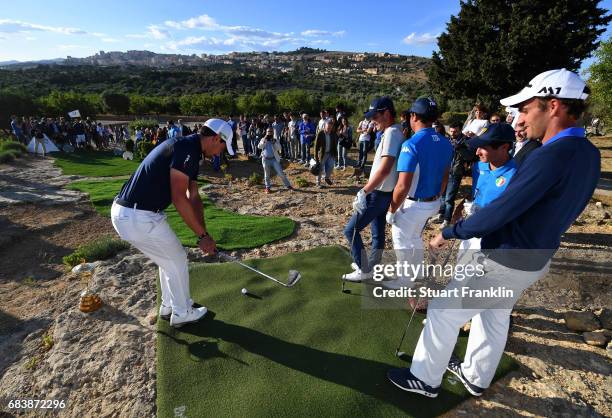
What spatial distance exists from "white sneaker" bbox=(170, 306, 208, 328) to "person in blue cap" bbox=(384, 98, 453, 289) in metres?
2.48

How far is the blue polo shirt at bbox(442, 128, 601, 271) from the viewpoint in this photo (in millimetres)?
2037

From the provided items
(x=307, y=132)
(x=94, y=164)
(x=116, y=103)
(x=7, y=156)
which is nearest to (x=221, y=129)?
(x=307, y=132)

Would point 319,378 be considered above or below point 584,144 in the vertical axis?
below

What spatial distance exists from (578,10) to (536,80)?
2321 centimetres

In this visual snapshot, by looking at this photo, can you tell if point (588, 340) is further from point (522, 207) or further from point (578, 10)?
point (578, 10)

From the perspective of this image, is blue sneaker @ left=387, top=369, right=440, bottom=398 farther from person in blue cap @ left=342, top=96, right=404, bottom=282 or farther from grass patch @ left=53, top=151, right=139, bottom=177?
grass patch @ left=53, top=151, right=139, bottom=177

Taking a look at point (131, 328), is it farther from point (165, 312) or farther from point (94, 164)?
point (94, 164)

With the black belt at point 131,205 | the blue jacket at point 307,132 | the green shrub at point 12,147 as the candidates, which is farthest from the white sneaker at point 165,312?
the green shrub at point 12,147

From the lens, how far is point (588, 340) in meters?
3.79

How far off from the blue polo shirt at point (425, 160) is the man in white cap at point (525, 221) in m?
1.16

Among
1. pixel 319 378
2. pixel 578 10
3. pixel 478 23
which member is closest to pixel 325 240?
pixel 319 378

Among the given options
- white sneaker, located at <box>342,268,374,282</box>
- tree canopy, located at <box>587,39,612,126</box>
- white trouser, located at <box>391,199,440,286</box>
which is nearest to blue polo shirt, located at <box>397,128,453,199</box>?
white trouser, located at <box>391,199,440,286</box>

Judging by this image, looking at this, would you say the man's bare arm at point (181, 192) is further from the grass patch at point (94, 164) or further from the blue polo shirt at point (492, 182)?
the grass patch at point (94, 164)

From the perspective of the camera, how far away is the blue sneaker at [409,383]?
2.93 m
